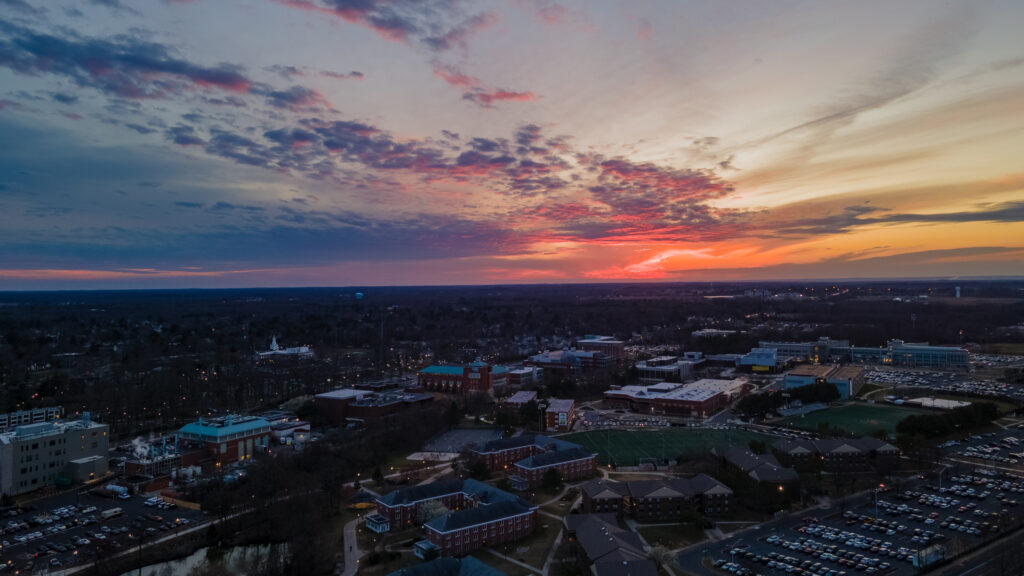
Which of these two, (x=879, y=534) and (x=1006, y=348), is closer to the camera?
(x=879, y=534)

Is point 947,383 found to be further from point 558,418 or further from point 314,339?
point 314,339

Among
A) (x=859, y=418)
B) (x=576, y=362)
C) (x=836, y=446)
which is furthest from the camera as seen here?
(x=576, y=362)

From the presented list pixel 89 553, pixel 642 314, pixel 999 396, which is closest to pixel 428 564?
pixel 89 553

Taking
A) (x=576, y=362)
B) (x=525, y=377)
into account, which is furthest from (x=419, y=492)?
(x=576, y=362)

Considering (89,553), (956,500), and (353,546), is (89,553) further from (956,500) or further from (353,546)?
(956,500)

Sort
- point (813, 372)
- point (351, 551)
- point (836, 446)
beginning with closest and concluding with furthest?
point (351, 551) → point (836, 446) → point (813, 372)
